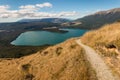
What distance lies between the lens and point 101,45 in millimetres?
28203

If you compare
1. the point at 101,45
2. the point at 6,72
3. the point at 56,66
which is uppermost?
the point at 101,45

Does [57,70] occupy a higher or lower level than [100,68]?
lower

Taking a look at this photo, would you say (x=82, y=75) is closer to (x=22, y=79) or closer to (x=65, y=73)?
(x=65, y=73)

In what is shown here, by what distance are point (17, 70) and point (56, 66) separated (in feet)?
26.0

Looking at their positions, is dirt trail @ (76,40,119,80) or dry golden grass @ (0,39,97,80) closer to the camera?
dirt trail @ (76,40,119,80)

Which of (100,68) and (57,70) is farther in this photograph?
(57,70)

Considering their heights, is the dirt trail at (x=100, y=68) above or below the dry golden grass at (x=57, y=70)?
above

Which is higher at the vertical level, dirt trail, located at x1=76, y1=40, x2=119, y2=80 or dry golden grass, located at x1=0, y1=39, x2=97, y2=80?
dirt trail, located at x1=76, y1=40, x2=119, y2=80

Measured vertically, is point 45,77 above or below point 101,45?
below

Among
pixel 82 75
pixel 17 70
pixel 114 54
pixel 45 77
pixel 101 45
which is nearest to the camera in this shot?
pixel 82 75

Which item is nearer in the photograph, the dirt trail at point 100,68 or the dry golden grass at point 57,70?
the dirt trail at point 100,68

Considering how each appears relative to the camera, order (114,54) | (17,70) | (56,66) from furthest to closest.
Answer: (17,70) < (56,66) < (114,54)

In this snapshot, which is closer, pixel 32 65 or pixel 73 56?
pixel 73 56

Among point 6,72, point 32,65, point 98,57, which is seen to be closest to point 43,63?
point 32,65
